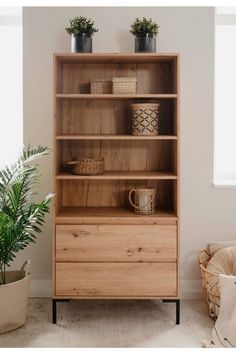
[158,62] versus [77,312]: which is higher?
[158,62]

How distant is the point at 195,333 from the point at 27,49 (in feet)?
7.32

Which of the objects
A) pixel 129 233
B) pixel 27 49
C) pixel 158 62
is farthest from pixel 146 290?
pixel 27 49

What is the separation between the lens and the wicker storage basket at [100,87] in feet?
10.8

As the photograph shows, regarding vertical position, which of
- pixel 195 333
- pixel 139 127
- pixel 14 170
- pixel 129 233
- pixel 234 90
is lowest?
pixel 195 333

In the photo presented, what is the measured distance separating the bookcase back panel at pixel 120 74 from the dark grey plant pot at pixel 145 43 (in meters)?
0.29

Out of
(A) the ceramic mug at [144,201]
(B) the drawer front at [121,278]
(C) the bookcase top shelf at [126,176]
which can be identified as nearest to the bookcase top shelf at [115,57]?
(C) the bookcase top shelf at [126,176]

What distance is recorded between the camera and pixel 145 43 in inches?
128

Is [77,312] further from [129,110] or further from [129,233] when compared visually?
[129,110]

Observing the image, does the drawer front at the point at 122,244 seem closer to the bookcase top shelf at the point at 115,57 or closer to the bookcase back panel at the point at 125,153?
the bookcase back panel at the point at 125,153

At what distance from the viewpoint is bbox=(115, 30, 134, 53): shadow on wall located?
359 cm

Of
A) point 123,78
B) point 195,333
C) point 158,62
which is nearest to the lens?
point 195,333

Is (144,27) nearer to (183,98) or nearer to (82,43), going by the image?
(82,43)

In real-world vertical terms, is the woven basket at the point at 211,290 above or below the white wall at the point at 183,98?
below

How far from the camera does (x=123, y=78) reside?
3.24 metres
